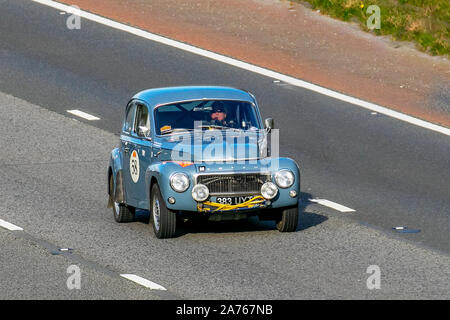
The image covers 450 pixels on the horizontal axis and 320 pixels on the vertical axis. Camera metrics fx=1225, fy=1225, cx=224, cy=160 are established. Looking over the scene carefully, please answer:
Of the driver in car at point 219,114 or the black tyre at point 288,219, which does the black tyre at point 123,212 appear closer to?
the driver in car at point 219,114

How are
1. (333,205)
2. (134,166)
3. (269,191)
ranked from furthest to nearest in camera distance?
(333,205), (134,166), (269,191)

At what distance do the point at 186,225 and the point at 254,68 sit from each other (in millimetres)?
10026

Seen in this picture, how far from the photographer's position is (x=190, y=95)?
55.2 feet

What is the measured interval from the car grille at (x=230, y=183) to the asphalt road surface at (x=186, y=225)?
2.20 feet

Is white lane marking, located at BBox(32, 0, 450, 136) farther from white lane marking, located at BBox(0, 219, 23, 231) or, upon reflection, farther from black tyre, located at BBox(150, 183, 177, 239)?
white lane marking, located at BBox(0, 219, 23, 231)

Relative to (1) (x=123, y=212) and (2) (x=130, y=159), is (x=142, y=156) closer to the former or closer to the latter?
(2) (x=130, y=159)

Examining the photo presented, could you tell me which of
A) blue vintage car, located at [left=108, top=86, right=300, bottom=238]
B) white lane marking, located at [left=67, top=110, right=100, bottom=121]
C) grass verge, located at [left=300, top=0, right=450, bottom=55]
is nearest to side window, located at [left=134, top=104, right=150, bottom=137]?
blue vintage car, located at [left=108, top=86, right=300, bottom=238]

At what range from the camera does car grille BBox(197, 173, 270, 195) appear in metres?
15.3

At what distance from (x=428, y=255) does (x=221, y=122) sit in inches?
134

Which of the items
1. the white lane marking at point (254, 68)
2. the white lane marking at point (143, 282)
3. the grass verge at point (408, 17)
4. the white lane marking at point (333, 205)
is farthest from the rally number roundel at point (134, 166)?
the grass verge at point (408, 17)

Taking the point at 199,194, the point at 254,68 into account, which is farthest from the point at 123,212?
the point at 254,68
